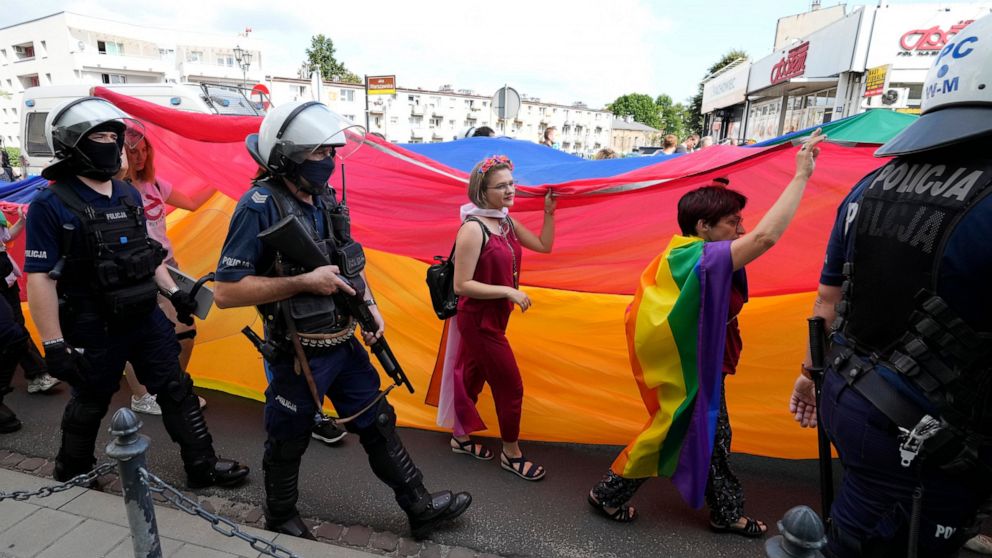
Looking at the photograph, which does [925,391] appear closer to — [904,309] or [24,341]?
[904,309]

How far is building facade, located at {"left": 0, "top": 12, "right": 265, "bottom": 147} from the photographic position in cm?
4583

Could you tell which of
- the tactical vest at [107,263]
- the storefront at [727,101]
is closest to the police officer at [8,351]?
the tactical vest at [107,263]

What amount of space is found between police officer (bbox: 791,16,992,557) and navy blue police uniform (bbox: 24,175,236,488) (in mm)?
3137

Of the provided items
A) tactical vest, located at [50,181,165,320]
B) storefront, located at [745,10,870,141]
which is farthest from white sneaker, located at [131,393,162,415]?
storefront, located at [745,10,870,141]

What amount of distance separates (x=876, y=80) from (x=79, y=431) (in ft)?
49.6

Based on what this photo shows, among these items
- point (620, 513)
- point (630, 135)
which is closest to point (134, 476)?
point (620, 513)

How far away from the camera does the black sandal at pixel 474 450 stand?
3.53 m

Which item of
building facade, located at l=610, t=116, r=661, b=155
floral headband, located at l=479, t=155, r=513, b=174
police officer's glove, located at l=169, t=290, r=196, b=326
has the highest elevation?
building facade, located at l=610, t=116, r=661, b=155

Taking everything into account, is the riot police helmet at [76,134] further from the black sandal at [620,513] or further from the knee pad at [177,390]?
the black sandal at [620,513]

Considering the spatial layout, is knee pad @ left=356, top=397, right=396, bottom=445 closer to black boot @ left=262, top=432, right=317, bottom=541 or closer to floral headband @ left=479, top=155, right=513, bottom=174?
black boot @ left=262, top=432, right=317, bottom=541

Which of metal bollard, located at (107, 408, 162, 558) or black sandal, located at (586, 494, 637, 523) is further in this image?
black sandal, located at (586, 494, 637, 523)

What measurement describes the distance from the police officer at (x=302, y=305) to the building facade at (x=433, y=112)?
5285 centimetres

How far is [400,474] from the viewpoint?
8.52ft

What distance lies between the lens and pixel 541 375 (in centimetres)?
373
